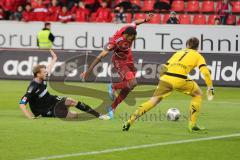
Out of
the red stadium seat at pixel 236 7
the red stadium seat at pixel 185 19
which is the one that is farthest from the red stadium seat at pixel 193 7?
the red stadium seat at pixel 236 7

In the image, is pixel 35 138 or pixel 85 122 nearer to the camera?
pixel 35 138

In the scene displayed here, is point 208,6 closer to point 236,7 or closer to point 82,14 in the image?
point 236,7

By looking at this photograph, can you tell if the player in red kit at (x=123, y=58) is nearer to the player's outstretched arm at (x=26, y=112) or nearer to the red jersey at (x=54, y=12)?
the player's outstretched arm at (x=26, y=112)

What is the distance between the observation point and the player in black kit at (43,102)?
52.3 ft

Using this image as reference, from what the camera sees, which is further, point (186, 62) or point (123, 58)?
point (123, 58)

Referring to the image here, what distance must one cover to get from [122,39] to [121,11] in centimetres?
1361

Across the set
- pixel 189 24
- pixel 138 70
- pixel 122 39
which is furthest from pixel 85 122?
pixel 189 24

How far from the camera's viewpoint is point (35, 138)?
13312mm

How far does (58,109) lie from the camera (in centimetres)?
1656

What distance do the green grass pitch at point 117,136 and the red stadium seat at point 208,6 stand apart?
12721mm

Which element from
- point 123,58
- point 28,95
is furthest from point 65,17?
point 28,95

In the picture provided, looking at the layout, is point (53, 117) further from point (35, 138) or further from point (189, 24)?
point (189, 24)

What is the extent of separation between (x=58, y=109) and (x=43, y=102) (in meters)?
0.49

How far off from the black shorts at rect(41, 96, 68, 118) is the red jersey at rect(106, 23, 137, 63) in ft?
5.22
